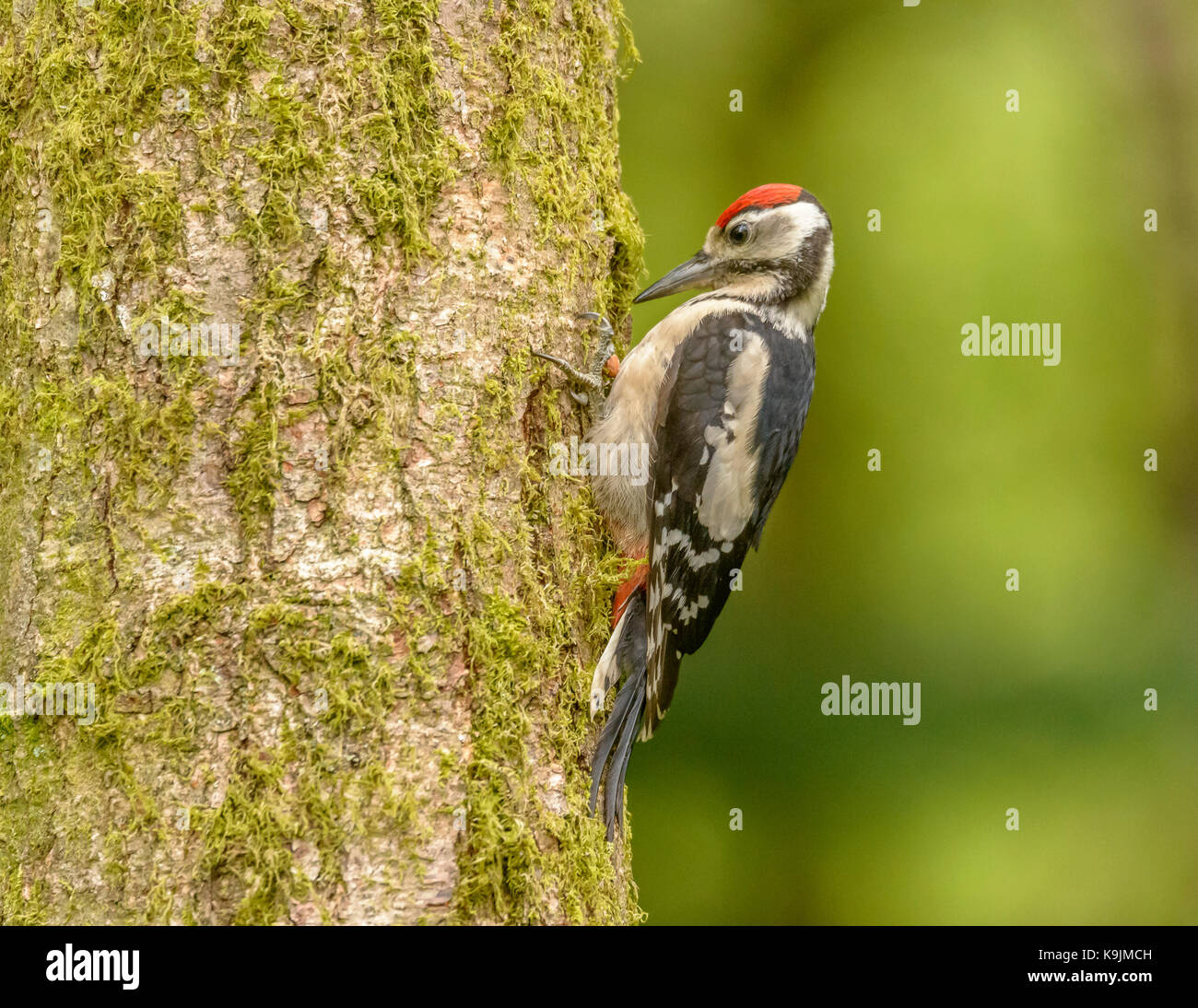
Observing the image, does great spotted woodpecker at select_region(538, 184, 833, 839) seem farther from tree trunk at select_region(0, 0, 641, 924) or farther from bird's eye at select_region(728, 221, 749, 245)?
tree trunk at select_region(0, 0, 641, 924)

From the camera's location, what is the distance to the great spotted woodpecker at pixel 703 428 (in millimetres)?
2457

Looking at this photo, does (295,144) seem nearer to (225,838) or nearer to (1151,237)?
(225,838)

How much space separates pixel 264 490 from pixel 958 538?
2681 mm

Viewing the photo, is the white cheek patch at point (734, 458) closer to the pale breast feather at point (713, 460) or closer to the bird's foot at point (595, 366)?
the pale breast feather at point (713, 460)

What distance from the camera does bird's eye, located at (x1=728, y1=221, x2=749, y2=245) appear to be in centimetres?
311

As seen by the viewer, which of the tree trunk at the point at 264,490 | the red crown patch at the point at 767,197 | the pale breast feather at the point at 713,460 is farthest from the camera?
the red crown patch at the point at 767,197

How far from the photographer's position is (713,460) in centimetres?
280

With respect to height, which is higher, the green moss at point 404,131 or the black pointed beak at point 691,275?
the black pointed beak at point 691,275

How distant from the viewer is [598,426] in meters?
2.46

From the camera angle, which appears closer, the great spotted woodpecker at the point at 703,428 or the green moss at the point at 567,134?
the green moss at the point at 567,134

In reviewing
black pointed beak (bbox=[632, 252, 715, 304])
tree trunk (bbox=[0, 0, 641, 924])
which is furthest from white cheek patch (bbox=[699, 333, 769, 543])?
tree trunk (bbox=[0, 0, 641, 924])

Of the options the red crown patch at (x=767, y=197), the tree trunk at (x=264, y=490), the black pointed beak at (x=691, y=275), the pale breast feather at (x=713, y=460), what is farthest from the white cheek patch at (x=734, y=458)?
the tree trunk at (x=264, y=490)

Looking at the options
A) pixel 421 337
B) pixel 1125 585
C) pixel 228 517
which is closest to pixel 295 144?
pixel 421 337
